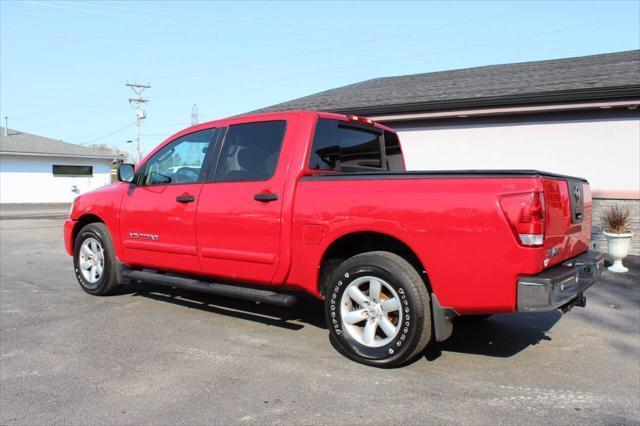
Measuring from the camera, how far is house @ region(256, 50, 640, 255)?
29.2ft

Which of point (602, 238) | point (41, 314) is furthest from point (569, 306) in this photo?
point (602, 238)

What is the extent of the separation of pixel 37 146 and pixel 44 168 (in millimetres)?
1564

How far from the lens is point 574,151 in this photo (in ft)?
30.7

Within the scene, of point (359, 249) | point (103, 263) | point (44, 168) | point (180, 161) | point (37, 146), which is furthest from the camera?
point (37, 146)

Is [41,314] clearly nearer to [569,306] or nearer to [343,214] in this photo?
[343,214]

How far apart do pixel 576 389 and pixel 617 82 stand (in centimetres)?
709

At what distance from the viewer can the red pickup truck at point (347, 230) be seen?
335cm

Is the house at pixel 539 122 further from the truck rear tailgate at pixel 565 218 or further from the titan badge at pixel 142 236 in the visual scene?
the titan badge at pixel 142 236

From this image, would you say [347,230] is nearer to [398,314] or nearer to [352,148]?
[398,314]

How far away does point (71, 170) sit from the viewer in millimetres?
32688

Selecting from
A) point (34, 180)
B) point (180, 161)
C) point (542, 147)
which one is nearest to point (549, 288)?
point (180, 161)

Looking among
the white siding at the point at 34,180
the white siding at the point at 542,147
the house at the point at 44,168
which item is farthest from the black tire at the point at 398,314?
the white siding at the point at 34,180

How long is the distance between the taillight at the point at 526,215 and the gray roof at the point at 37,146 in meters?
32.2

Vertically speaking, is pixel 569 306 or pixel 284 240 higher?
pixel 284 240
